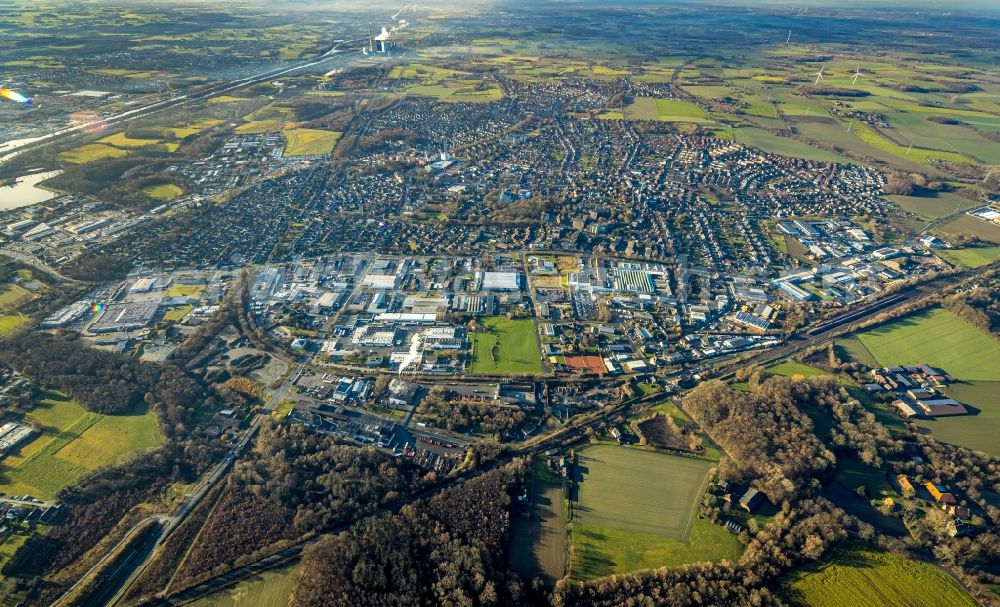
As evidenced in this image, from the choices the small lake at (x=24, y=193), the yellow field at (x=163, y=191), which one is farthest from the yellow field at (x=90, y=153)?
the yellow field at (x=163, y=191)

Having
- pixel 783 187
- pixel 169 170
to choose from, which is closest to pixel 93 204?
pixel 169 170

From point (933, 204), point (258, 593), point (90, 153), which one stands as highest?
point (90, 153)

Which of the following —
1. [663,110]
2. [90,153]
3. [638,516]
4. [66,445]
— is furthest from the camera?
[663,110]

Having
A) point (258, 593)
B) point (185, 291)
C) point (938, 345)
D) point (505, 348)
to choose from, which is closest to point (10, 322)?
point (185, 291)

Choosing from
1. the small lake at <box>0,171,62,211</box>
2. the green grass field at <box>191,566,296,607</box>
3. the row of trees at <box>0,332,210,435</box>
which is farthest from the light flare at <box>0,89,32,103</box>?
the green grass field at <box>191,566,296,607</box>

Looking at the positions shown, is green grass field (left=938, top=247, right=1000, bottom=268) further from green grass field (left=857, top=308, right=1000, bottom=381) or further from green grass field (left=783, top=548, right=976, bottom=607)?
green grass field (left=783, top=548, right=976, bottom=607)

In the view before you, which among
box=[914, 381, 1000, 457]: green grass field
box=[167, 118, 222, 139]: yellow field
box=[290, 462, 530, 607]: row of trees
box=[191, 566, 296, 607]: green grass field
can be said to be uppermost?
box=[167, 118, 222, 139]: yellow field

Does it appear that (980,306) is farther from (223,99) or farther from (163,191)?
(223,99)
